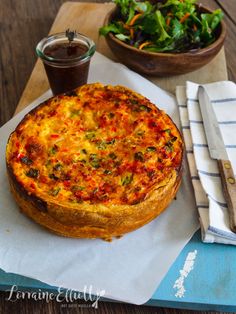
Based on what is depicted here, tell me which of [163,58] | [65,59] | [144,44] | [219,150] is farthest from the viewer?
[144,44]

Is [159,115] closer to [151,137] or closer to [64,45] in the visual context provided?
[151,137]

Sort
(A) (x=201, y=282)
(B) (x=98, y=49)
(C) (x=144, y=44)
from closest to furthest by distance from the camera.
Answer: (A) (x=201, y=282) < (C) (x=144, y=44) < (B) (x=98, y=49)

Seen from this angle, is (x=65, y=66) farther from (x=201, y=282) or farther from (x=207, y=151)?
(x=201, y=282)

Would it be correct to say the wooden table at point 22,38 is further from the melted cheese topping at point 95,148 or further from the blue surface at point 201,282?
the blue surface at point 201,282

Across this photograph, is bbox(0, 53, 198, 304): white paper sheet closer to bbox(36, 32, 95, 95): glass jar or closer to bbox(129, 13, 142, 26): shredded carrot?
bbox(36, 32, 95, 95): glass jar

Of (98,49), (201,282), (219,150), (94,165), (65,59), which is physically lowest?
(201,282)

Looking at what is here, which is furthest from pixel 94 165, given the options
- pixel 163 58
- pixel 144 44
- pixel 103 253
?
pixel 144 44
